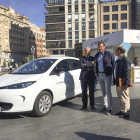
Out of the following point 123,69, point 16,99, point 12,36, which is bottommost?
point 16,99

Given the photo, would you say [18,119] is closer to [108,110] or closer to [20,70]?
[20,70]

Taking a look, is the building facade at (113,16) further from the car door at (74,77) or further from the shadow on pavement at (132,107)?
the shadow on pavement at (132,107)

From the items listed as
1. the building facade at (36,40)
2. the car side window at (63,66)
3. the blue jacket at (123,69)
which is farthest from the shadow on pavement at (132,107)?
the building facade at (36,40)

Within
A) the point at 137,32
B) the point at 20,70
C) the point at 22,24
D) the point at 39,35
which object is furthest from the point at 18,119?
the point at 39,35

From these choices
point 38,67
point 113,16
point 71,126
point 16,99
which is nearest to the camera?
point 71,126

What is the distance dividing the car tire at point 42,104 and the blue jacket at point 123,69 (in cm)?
184

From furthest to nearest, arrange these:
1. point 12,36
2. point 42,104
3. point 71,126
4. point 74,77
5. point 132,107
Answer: point 12,36
point 74,77
point 132,107
point 42,104
point 71,126

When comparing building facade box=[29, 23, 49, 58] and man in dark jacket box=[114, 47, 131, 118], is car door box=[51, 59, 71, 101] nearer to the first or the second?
man in dark jacket box=[114, 47, 131, 118]

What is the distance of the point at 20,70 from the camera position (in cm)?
A: 516

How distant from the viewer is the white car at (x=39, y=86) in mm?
3957

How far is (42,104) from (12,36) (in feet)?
241

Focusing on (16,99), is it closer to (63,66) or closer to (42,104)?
(42,104)

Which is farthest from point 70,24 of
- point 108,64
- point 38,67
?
point 108,64

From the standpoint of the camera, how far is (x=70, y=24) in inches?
2279
